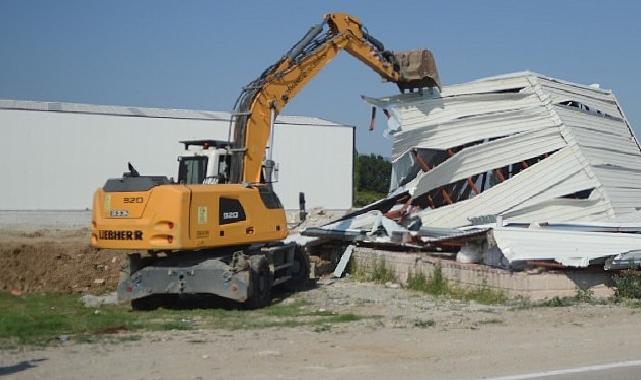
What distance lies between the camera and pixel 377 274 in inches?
773

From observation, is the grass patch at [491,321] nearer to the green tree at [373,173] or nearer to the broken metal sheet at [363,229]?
the broken metal sheet at [363,229]

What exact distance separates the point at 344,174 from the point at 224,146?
29870 mm

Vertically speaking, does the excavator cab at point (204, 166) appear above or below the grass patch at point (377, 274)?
above

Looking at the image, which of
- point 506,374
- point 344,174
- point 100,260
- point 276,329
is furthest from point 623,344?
point 344,174

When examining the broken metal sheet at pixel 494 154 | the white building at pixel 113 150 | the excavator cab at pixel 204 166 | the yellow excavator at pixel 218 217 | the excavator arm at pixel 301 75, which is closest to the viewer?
the yellow excavator at pixel 218 217

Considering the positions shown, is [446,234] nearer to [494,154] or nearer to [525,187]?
[525,187]

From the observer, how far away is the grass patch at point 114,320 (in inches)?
468

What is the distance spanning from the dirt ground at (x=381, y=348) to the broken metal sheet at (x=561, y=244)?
1.30 metres

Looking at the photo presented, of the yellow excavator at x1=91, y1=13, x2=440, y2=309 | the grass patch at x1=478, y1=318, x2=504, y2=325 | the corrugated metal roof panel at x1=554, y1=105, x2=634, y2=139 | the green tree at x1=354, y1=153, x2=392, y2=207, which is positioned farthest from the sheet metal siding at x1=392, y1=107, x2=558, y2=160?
the green tree at x1=354, y1=153, x2=392, y2=207

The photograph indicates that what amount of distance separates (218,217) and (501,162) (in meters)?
9.15

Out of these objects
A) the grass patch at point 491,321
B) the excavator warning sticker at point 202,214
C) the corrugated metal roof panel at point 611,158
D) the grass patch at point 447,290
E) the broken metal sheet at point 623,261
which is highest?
the corrugated metal roof panel at point 611,158

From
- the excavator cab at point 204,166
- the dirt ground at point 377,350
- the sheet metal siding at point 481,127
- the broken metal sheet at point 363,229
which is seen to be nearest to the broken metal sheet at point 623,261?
the dirt ground at point 377,350

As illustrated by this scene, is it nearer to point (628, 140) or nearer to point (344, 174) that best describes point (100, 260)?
point (628, 140)

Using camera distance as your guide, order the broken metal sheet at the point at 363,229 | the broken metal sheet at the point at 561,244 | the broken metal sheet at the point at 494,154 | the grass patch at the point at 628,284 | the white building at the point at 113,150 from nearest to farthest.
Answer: the grass patch at the point at 628,284
the broken metal sheet at the point at 561,244
the broken metal sheet at the point at 363,229
the broken metal sheet at the point at 494,154
the white building at the point at 113,150
